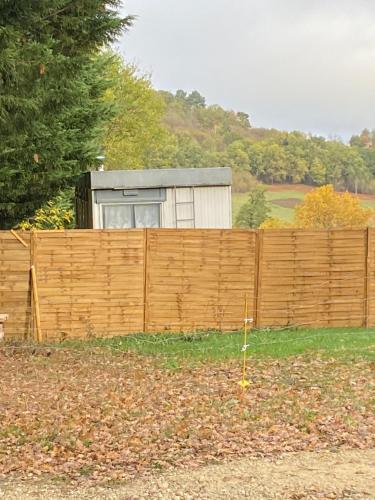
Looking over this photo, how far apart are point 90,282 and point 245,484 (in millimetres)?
8884

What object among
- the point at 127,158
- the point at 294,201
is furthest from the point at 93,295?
the point at 294,201

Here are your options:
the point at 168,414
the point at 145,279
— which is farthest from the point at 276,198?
the point at 168,414

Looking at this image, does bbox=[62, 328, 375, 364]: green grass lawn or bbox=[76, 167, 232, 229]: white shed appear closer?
bbox=[62, 328, 375, 364]: green grass lawn

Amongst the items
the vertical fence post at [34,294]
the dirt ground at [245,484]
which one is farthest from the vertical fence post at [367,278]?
the dirt ground at [245,484]

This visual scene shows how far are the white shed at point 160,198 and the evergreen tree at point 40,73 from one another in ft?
7.26

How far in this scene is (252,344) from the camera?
12344 millimetres

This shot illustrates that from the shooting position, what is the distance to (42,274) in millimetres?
13547

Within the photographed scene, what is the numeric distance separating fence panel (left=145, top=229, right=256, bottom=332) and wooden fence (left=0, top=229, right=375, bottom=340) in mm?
20

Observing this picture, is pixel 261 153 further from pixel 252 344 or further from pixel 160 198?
pixel 252 344

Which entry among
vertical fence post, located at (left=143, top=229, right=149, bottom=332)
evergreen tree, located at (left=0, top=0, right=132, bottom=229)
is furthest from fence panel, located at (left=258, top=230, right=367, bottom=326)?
evergreen tree, located at (left=0, top=0, right=132, bottom=229)

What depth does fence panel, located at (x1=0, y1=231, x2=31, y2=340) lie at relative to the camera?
1343 centimetres

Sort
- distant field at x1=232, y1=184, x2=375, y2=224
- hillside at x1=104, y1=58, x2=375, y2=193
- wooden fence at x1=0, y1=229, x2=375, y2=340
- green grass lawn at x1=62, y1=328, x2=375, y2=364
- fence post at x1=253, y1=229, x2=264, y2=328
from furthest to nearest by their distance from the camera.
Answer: distant field at x1=232, y1=184, x2=375, y2=224 < hillside at x1=104, y1=58, x2=375, y2=193 < fence post at x1=253, y1=229, x2=264, y2=328 < wooden fence at x1=0, y1=229, x2=375, y2=340 < green grass lawn at x1=62, y1=328, x2=375, y2=364

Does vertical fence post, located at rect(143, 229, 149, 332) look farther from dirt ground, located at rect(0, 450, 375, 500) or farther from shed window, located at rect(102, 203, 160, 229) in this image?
dirt ground, located at rect(0, 450, 375, 500)

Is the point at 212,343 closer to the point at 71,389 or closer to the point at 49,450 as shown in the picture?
the point at 71,389
